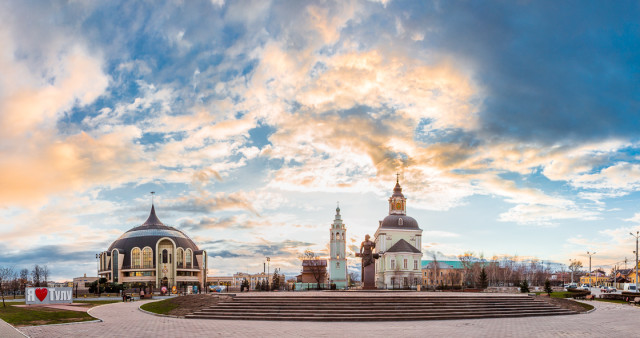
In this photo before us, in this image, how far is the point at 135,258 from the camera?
380 feet

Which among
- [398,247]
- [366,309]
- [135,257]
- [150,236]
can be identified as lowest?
[135,257]

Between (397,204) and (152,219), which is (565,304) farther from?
(152,219)

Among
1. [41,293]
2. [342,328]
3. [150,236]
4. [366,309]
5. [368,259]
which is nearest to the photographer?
[342,328]

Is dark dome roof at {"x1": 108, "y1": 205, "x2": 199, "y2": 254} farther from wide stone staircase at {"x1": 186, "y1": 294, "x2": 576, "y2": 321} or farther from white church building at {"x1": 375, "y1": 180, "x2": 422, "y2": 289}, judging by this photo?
wide stone staircase at {"x1": 186, "y1": 294, "x2": 576, "y2": 321}

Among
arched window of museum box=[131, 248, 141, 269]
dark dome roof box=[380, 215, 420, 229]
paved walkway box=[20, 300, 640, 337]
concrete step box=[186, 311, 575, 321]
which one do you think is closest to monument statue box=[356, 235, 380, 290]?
concrete step box=[186, 311, 575, 321]

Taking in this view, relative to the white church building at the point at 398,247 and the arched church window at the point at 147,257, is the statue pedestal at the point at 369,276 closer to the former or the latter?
the white church building at the point at 398,247

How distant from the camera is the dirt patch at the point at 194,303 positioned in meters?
29.4

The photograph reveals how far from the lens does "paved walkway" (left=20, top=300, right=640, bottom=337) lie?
19.9m

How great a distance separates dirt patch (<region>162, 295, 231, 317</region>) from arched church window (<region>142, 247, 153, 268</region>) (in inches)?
3406

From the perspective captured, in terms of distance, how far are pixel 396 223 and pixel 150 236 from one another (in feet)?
187

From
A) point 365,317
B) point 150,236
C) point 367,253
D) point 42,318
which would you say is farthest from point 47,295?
point 150,236

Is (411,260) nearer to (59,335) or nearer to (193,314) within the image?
(193,314)

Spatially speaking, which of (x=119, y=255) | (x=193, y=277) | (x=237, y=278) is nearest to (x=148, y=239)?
(x=119, y=255)

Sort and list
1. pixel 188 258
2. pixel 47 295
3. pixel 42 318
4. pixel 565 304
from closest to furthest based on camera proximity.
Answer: pixel 42 318 < pixel 565 304 < pixel 47 295 < pixel 188 258
